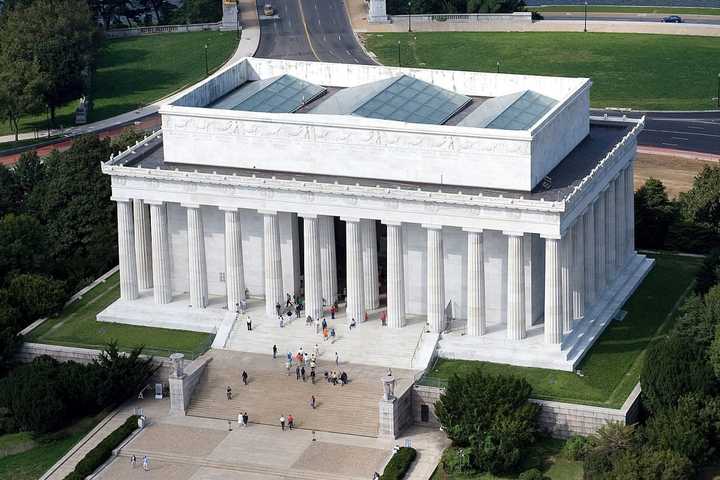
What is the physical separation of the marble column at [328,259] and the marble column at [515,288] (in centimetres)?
1568

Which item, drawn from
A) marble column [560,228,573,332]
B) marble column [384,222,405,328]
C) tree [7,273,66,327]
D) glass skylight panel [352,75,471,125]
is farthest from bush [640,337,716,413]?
tree [7,273,66,327]

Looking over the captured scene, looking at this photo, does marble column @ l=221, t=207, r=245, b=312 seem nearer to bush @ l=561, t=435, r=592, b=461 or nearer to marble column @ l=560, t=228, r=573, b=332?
marble column @ l=560, t=228, r=573, b=332

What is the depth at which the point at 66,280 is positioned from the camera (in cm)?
17162

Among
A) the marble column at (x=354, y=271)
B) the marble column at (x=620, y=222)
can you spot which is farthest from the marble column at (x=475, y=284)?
the marble column at (x=620, y=222)

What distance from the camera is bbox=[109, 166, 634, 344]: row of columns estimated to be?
490ft

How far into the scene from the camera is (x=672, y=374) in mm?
140375

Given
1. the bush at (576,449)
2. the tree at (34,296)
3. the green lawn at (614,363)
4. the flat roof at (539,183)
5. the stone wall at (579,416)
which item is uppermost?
the flat roof at (539,183)

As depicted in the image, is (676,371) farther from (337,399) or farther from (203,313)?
(203,313)

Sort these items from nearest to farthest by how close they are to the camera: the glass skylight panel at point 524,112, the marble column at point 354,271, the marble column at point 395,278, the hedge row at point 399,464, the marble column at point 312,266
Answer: the hedge row at point 399,464 → the marble column at point 395,278 → the marble column at point 354,271 → the marble column at point 312,266 → the glass skylight panel at point 524,112

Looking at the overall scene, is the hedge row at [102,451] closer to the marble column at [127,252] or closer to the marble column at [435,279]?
the marble column at [127,252]

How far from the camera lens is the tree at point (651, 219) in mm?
179375

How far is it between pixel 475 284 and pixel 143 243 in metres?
31.1

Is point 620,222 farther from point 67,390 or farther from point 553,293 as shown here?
point 67,390

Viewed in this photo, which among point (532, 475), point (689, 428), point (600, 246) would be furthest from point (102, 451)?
point (600, 246)
